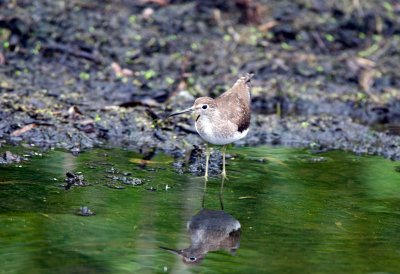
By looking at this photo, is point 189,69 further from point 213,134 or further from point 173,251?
point 173,251

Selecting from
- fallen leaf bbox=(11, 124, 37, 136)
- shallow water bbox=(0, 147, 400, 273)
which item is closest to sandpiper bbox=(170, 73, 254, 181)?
shallow water bbox=(0, 147, 400, 273)

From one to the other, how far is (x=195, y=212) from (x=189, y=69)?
15.6 feet

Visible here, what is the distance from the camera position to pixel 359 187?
854 cm

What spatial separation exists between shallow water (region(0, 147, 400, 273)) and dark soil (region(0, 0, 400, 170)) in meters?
0.84

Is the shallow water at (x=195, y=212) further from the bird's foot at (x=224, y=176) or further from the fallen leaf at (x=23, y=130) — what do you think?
the fallen leaf at (x=23, y=130)

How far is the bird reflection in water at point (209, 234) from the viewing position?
628 cm

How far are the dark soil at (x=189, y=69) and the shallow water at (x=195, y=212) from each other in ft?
2.75

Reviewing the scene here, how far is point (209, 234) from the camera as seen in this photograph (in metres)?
6.79

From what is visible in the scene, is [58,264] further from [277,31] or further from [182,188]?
[277,31]

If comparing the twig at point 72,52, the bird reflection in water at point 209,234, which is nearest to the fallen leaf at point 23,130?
the twig at point 72,52

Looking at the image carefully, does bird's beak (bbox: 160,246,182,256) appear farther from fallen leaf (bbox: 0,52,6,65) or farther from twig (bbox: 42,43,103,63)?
fallen leaf (bbox: 0,52,6,65)

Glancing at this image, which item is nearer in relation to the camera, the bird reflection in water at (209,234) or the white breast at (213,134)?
the bird reflection in water at (209,234)

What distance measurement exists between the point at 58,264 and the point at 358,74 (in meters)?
7.51

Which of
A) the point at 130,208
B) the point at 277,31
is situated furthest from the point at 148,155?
the point at 277,31
